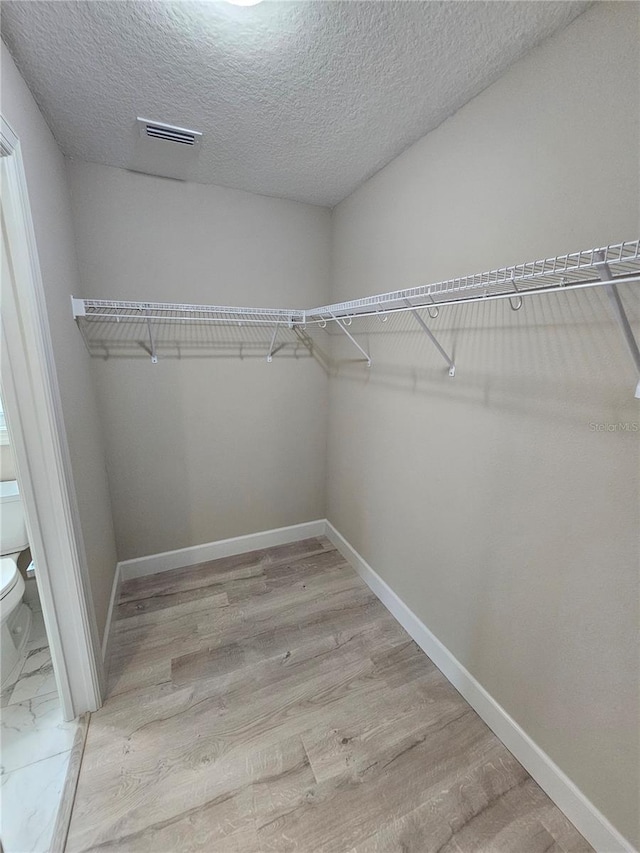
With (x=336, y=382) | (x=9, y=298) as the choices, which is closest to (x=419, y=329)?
(x=336, y=382)

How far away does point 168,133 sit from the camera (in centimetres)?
146

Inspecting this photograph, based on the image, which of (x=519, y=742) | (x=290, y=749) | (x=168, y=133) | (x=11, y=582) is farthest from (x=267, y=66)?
(x=519, y=742)

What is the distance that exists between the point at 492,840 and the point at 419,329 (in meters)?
1.82

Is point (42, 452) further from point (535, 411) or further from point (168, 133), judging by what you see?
point (535, 411)

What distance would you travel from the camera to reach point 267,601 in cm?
200

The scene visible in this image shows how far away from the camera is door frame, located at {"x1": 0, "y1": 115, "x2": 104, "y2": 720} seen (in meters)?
1.01

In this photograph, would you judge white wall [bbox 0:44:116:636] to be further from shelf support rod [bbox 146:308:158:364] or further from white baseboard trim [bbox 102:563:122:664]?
shelf support rod [bbox 146:308:158:364]

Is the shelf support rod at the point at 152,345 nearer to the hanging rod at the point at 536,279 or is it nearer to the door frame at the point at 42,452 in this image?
the door frame at the point at 42,452

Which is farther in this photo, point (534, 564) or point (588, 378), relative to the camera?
point (534, 564)

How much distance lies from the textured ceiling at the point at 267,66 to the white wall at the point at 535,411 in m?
0.16

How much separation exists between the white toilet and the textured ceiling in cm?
171

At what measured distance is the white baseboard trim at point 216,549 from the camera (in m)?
2.16

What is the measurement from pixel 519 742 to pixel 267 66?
2519 millimetres

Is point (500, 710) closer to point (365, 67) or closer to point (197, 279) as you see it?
point (365, 67)
